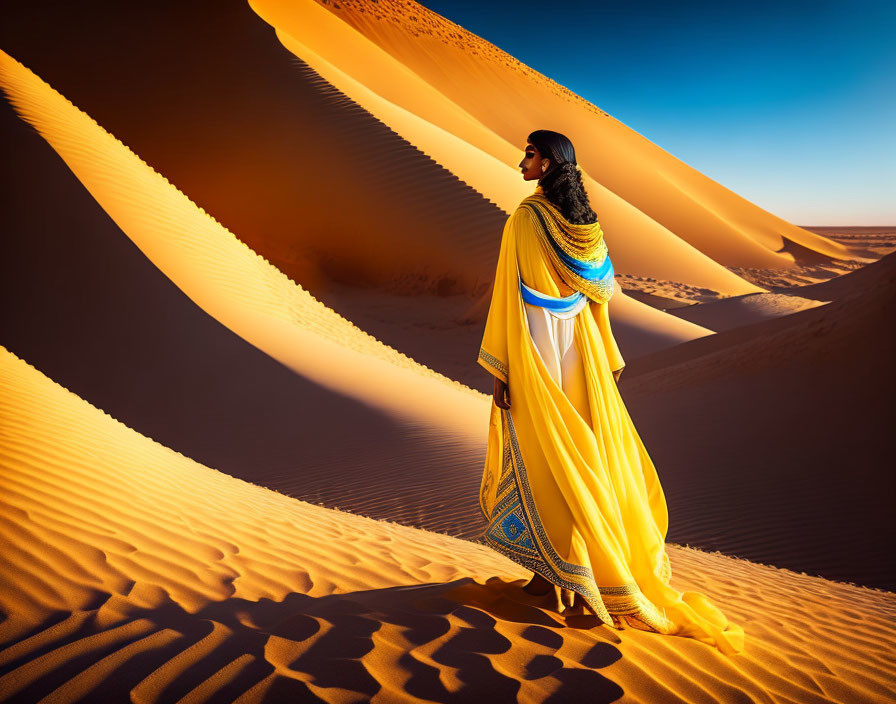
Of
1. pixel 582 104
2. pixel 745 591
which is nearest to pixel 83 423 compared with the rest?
pixel 745 591

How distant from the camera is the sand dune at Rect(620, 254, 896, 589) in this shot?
7016 mm

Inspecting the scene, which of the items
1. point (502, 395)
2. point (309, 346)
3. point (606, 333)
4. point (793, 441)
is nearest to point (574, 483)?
point (502, 395)

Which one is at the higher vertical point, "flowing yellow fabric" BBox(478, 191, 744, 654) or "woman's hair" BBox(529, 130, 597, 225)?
"woman's hair" BBox(529, 130, 597, 225)

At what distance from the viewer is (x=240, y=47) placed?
1049 inches

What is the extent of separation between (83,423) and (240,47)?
24832 mm

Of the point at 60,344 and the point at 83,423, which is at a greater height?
the point at 60,344

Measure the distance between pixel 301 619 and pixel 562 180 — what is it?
7.28 ft

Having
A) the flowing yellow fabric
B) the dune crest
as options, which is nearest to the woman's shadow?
the flowing yellow fabric

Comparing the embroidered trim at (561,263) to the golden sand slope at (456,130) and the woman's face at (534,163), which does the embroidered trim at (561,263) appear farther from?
the golden sand slope at (456,130)

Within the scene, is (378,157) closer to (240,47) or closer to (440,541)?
(240,47)

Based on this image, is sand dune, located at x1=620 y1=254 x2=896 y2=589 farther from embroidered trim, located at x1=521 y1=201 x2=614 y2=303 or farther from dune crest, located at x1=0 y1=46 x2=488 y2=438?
embroidered trim, located at x1=521 y1=201 x2=614 y2=303

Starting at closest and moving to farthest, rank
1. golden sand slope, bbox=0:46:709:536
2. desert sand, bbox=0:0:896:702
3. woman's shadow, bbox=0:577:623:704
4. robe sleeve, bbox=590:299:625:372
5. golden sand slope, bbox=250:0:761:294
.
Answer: woman's shadow, bbox=0:577:623:704 < desert sand, bbox=0:0:896:702 < robe sleeve, bbox=590:299:625:372 < golden sand slope, bbox=0:46:709:536 < golden sand slope, bbox=250:0:761:294

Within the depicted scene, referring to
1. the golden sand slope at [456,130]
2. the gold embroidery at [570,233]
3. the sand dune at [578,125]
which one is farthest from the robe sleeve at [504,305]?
the sand dune at [578,125]

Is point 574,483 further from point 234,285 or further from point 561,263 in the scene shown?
point 234,285
